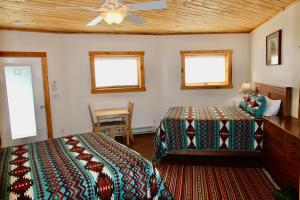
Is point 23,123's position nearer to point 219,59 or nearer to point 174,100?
point 174,100

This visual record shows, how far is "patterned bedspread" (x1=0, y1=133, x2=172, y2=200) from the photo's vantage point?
5.80 ft

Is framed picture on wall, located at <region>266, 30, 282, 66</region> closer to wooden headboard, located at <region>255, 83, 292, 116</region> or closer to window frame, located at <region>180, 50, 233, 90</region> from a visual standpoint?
wooden headboard, located at <region>255, 83, 292, 116</region>

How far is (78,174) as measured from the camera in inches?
76.0

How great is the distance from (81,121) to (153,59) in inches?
85.9

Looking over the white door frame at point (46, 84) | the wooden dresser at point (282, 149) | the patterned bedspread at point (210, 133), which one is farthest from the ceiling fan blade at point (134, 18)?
the white door frame at point (46, 84)

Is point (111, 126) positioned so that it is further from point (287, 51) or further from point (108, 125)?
point (287, 51)

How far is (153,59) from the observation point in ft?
18.6

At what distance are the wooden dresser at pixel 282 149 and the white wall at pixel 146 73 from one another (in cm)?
251

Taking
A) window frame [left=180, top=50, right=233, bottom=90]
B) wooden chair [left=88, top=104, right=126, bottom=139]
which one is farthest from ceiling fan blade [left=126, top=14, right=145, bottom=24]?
window frame [left=180, top=50, right=233, bottom=90]

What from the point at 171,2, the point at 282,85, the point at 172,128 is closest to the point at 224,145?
the point at 172,128

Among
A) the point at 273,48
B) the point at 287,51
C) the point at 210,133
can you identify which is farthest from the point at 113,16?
the point at 273,48

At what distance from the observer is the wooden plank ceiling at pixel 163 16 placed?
125 inches

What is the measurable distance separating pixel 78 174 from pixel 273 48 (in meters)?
3.78

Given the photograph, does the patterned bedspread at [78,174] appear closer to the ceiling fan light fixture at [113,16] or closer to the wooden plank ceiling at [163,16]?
the ceiling fan light fixture at [113,16]
